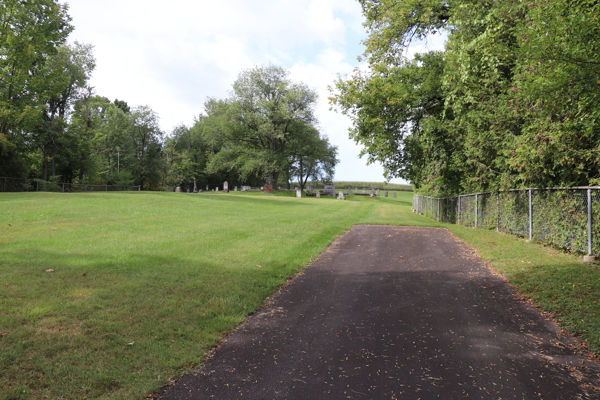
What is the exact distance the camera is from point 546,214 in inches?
446

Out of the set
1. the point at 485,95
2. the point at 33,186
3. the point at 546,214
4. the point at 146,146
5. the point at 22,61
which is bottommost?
the point at 546,214

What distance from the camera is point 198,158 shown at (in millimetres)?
68562

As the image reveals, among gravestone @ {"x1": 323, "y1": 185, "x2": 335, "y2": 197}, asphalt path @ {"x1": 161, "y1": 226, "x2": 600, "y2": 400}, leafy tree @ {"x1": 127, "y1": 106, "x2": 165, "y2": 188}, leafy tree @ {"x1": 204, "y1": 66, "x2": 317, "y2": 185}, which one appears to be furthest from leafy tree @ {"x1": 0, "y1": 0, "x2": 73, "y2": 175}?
gravestone @ {"x1": 323, "y1": 185, "x2": 335, "y2": 197}

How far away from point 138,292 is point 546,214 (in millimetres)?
11736

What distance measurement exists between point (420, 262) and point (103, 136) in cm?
4951

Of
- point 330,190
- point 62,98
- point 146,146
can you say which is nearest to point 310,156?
point 330,190

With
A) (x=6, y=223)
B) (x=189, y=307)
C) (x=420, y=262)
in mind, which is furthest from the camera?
(x=6, y=223)

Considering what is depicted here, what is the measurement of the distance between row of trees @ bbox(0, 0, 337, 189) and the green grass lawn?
2321 cm

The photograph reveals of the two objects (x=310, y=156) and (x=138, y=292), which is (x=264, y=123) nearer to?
(x=310, y=156)

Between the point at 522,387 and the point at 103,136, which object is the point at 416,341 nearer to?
the point at 522,387

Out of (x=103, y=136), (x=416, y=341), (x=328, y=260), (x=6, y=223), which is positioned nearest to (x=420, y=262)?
(x=328, y=260)

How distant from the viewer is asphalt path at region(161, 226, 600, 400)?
352 cm

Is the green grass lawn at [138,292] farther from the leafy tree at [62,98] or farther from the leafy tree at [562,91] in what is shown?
the leafy tree at [62,98]

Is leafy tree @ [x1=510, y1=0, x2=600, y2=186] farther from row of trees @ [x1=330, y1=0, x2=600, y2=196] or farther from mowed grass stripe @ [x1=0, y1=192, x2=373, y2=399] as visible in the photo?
mowed grass stripe @ [x1=0, y1=192, x2=373, y2=399]
